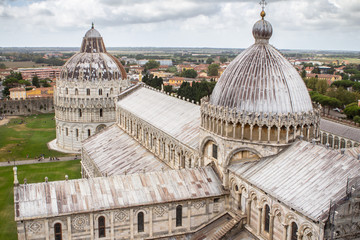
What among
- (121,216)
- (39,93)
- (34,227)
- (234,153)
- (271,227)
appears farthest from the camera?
(39,93)

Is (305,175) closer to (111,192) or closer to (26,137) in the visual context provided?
(111,192)

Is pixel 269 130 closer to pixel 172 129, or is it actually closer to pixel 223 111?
pixel 223 111

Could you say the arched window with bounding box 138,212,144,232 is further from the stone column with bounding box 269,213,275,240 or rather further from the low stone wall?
the low stone wall

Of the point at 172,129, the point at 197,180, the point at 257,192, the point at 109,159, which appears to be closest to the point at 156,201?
the point at 197,180

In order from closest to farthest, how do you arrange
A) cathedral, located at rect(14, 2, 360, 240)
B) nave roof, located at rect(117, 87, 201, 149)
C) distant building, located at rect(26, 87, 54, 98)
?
cathedral, located at rect(14, 2, 360, 240) → nave roof, located at rect(117, 87, 201, 149) → distant building, located at rect(26, 87, 54, 98)

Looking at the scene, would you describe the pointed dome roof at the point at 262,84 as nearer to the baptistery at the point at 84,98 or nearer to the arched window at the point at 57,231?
the arched window at the point at 57,231

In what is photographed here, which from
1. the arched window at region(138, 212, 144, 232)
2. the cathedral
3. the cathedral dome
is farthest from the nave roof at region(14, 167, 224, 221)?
the cathedral dome

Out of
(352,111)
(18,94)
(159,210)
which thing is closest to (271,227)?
(159,210)
